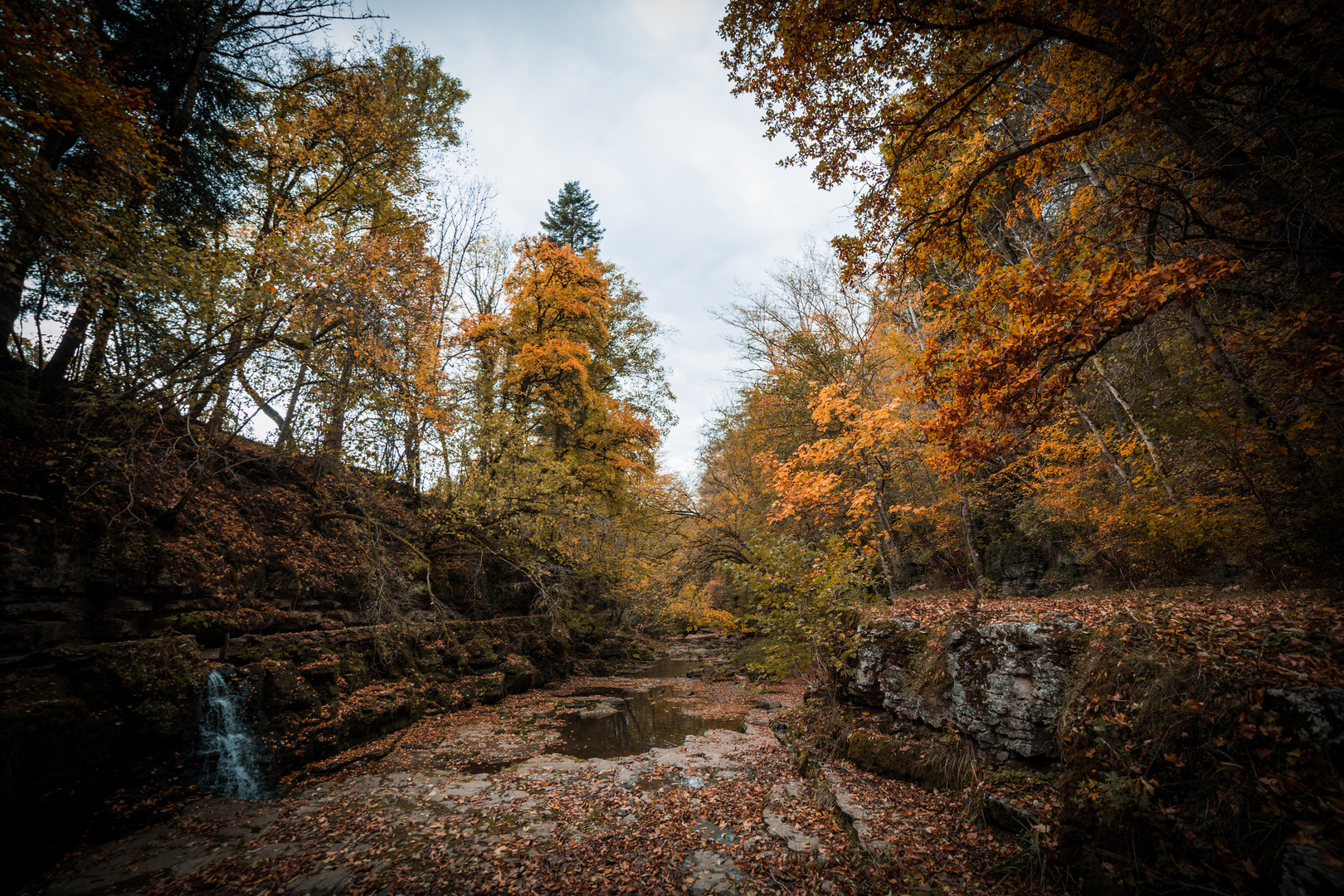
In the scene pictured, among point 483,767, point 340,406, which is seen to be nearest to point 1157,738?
point 483,767

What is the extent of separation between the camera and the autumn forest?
3.53 metres

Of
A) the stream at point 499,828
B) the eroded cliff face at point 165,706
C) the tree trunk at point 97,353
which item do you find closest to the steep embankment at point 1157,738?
the stream at point 499,828

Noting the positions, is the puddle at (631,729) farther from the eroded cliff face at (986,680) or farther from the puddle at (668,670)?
the eroded cliff face at (986,680)

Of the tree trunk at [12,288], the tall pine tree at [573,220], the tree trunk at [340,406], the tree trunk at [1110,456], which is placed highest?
the tall pine tree at [573,220]

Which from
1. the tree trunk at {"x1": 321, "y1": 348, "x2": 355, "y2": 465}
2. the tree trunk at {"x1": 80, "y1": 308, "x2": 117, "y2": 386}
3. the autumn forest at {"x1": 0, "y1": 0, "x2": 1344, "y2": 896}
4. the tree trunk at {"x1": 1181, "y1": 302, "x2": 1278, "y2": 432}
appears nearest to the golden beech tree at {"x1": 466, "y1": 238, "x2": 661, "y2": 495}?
the autumn forest at {"x1": 0, "y1": 0, "x2": 1344, "y2": 896}

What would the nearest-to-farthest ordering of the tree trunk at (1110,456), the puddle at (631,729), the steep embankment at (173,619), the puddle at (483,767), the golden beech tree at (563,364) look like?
1. the steep embankment at (173,619)
2. the puddle at (483,767)
3. the tree trunk at (1110,456)
4. the puddle at (631,729)
5. the golden beech tree at (563,364)

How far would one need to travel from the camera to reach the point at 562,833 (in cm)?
481

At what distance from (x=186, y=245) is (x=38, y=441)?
4.26 m

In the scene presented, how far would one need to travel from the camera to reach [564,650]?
15.0 meters

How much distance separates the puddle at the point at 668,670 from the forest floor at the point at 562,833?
835cm

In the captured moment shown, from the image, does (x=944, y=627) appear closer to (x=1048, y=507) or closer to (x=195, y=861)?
(x=1048, y=507)

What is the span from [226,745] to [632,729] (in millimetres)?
6397

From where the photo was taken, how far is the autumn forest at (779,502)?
3.53 m

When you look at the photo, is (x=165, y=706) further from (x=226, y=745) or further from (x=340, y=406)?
(x=340, y=406)
